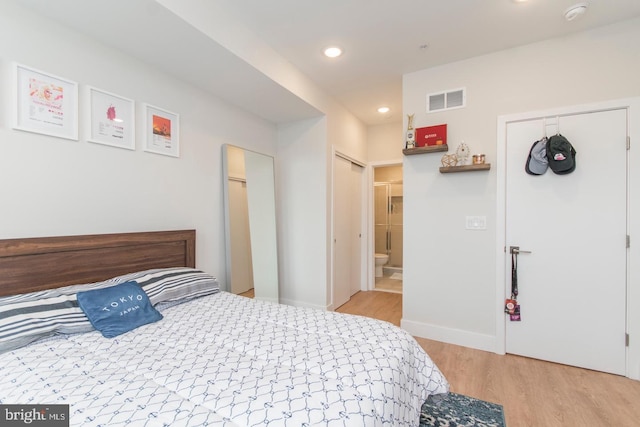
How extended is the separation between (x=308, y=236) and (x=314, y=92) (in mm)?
1631

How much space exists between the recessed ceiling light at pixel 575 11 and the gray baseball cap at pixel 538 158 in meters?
0.83

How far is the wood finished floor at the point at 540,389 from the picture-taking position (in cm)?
175

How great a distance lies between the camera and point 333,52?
2.56 metres

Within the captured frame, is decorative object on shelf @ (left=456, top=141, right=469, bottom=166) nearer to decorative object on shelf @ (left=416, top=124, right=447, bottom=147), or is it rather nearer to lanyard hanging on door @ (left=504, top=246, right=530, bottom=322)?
decorative object on shelf @ (left=416, top=124, right=447, bottom=147)

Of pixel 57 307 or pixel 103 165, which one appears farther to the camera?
pixel 103 165

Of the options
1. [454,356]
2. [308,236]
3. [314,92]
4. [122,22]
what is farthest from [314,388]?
[314,92]

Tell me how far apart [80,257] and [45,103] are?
0.93 meters

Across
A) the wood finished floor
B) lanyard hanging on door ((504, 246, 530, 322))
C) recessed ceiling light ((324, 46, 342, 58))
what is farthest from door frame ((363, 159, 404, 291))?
lanyard hanging on door ((504, 246, 530, 322))

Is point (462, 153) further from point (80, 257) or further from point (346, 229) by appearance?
point (80, 257)

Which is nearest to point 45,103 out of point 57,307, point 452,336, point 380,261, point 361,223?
point 57,307

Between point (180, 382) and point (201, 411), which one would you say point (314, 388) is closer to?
point (201, 411)

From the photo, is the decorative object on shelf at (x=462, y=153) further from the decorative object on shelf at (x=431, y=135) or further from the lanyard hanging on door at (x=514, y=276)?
the lanyard hanging on door at (x=514, y=276)

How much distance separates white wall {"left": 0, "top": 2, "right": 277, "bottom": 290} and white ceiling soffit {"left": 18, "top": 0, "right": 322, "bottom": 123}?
92 mm

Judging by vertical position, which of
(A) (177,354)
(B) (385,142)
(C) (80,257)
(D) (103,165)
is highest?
(B) (385,142)
